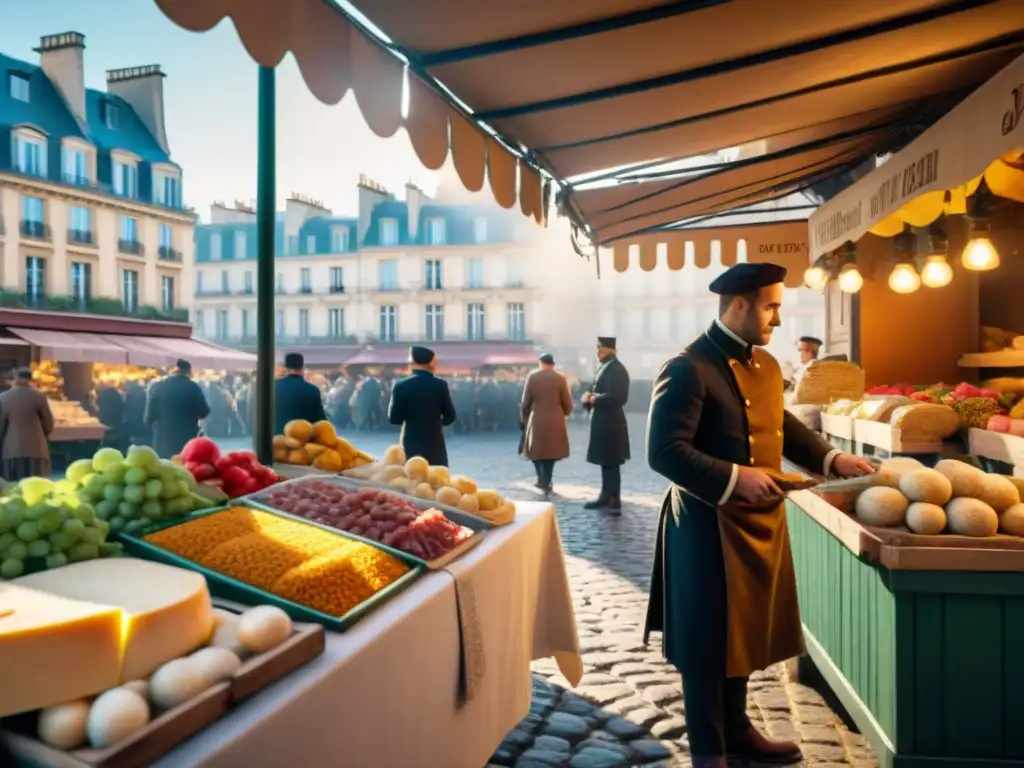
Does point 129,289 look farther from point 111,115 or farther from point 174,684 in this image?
point 174,684

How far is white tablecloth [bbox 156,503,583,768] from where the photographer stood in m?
1.84

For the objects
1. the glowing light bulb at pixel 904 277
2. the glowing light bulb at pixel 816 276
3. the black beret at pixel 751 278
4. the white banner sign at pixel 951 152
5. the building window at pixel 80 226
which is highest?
the building window at pixel 80 226

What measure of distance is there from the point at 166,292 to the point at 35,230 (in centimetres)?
606

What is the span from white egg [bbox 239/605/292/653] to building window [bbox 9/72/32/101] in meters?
36.2

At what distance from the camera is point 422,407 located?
25.8ft

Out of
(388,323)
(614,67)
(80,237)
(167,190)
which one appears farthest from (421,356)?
(388,323)

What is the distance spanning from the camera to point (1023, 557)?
2.90 m

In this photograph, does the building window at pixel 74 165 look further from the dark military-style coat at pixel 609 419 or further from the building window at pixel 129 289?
the dark military-style coat at pixel 609 419

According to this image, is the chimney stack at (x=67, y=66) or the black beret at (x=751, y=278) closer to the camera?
the black beret at (x=751, y=278)

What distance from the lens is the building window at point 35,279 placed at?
1271 inches

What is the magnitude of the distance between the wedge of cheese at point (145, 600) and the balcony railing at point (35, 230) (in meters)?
35.4

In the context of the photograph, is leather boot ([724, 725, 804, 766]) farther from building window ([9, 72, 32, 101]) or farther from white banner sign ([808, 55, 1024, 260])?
building window ([9, 72, 32, 101])

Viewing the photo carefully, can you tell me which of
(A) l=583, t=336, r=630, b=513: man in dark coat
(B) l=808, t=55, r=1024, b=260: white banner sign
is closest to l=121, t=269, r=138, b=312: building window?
(A) l=583, t=336, r=630, b=513: man in dark coat

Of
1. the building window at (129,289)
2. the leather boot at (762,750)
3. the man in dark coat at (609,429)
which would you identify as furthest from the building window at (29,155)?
the leather boot at (762,750)
